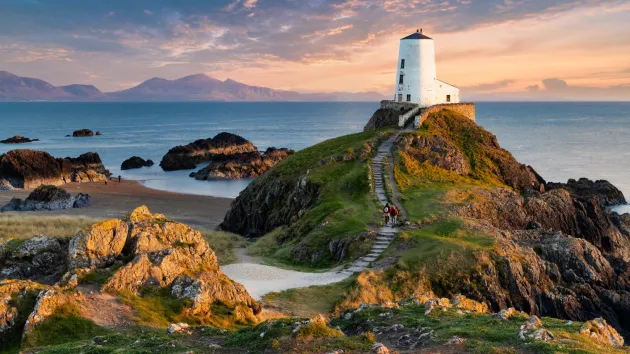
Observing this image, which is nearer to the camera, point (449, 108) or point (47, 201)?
point (449, 108)

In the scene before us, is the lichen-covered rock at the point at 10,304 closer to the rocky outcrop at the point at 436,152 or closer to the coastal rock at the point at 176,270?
the coastal rock at the point at 176,270

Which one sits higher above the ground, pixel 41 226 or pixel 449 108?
pixel 449 108

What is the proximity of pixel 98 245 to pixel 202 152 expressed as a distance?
10327 cm

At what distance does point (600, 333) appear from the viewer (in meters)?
19.3

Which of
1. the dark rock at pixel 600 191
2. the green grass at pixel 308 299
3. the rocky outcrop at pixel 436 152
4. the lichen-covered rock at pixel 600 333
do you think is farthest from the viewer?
the dark rock at pixel 600 191

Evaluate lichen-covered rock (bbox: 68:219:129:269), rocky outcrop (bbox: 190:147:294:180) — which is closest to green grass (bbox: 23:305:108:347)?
lichen-covered rock (bbox: 68:219:129:269)

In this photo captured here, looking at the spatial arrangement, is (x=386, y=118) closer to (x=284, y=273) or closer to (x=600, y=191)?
(x=600, y=191)

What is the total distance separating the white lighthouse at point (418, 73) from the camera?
69250 millimetres

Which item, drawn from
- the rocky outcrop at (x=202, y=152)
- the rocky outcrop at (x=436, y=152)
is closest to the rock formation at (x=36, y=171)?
the rocky outcrop at (x=202, y=152)

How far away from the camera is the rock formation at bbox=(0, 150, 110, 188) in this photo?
90.9 metres

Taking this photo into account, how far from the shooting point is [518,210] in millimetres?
45781

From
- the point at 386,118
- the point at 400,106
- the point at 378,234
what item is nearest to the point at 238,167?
the point at 386,118

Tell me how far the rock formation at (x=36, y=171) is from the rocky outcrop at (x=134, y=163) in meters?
16.6

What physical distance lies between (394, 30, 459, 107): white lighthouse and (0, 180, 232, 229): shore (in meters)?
29.0
